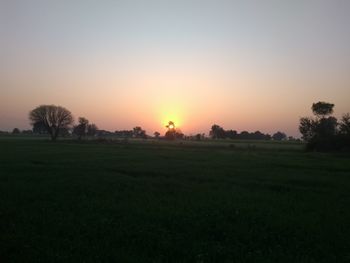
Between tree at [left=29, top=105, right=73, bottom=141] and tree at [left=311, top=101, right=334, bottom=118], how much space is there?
8809 cm

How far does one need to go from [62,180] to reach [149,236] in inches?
530

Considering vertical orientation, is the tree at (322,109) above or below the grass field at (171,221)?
above

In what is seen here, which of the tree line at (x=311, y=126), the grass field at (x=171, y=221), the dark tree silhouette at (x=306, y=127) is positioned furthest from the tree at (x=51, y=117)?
the grass field at (x=171, y=221)

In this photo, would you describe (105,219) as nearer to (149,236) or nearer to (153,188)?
(149,236)

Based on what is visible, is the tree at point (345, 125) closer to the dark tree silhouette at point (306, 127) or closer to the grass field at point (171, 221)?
the dark tree silhouette at point (306, 127)

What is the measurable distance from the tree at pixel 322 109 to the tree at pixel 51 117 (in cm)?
8809

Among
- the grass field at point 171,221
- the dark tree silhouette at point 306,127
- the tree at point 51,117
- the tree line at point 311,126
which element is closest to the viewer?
the grass field at point 171,221

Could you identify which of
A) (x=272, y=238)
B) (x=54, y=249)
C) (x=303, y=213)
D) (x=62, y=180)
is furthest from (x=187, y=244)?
(x=62, y=180)

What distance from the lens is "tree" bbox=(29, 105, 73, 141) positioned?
14900cm

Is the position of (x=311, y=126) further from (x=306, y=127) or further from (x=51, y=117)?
(x=51, y=117)

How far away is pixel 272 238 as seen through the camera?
11984mm

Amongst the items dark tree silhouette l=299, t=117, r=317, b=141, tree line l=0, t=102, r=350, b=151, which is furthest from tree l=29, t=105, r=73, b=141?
dark tree silhouette l=299, t=117, r=317, b=141

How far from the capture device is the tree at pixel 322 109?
10765 cm

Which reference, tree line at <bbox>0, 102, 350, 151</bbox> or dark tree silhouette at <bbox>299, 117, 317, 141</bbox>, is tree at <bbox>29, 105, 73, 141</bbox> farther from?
dark tree silhouette at <bbox>299, 117, 317, 141</bbox>
